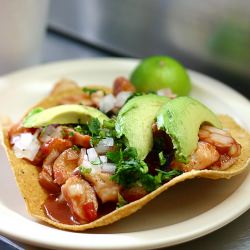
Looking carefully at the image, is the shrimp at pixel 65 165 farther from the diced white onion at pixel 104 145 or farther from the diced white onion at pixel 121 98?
the diced white onion at pixel 121 98

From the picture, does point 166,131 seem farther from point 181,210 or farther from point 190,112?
point 181,210

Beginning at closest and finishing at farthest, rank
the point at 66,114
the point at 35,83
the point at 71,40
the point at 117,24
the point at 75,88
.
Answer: the point at 66,114
the point at 75,88
the point at 35,83
the point at 117,24
the point at 71,40

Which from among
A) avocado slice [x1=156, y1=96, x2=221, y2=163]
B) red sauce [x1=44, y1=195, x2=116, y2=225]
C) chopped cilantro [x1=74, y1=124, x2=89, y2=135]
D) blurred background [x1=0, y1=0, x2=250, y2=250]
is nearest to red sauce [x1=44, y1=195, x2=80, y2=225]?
red sauce [x1=44, y1=195, x2=116, y2=225]

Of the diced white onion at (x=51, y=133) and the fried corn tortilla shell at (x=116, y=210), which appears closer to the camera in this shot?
the fried corn tortilla shell at (x=116, y=210)

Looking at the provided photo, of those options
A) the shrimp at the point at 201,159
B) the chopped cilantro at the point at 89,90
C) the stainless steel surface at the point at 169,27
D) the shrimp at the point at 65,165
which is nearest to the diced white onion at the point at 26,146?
the shrimp at the point at 65,165

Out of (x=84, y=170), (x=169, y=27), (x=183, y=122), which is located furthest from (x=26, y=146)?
(x=169, y=27)

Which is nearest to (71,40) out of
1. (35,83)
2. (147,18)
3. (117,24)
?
(117,24)
